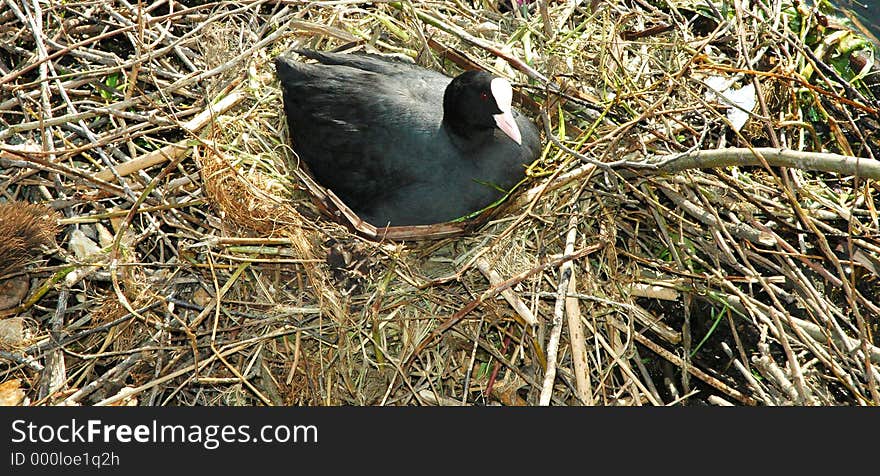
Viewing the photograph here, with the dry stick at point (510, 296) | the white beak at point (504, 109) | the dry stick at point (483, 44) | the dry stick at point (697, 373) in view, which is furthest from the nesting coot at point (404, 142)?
the dry stick at point (697, 373)

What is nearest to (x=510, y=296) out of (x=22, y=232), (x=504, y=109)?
(x=504, y=109)

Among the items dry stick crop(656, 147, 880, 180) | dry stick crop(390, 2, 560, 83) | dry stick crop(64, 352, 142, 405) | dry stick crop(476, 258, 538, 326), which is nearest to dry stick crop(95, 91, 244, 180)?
dry stick crop(64, 352, 142, 405)

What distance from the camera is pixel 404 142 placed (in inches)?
114

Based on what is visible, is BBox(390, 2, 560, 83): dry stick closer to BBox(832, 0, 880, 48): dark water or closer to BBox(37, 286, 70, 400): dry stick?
BBox(832, 0, 880, 48): dark water

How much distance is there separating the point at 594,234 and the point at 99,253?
165 cm

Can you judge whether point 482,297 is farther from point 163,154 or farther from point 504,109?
point 163,154

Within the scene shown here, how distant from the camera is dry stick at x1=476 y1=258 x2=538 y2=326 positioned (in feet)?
8.39

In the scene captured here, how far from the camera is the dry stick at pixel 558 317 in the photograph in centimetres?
243

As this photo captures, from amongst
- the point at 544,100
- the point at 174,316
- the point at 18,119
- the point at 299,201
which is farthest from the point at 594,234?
the point at 18,119

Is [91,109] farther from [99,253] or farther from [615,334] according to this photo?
[615,334]

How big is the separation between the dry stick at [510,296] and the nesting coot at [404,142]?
10.1 inches

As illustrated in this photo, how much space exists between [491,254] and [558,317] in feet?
1.09

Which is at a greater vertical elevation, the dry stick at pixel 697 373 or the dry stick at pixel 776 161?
the dry stick at pixel 776 161

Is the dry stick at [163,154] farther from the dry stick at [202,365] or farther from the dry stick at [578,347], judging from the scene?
the dry stick at [578,347]
